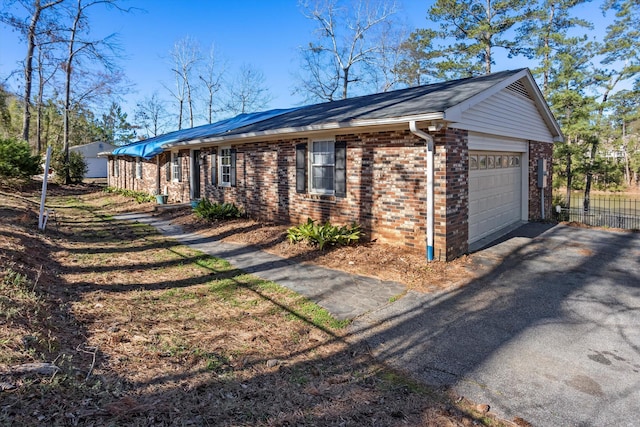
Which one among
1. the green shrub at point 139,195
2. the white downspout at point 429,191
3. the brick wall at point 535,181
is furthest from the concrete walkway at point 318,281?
the green shrub at point 139,195

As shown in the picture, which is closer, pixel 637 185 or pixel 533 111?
pixel 533 111

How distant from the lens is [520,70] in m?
8.68

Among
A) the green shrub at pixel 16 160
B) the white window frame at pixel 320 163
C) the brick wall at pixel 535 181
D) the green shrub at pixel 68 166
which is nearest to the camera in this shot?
the white window frame at pixel 320 163

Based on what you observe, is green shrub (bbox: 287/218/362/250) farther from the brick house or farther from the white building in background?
the white building in background

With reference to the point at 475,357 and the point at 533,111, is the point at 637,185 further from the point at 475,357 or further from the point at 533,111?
the point at 475,357

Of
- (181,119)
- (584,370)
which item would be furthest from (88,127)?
(584,370)

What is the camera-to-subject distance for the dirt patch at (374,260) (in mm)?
6113

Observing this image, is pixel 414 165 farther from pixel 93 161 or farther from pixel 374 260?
pixel 93 161

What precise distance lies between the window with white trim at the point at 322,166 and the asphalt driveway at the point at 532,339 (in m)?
3.74

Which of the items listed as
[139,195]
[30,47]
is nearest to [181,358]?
[139,195]

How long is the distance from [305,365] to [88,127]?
238 ft

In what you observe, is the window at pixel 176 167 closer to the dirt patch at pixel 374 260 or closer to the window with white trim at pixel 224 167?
the window with white trim at pixel 224 167

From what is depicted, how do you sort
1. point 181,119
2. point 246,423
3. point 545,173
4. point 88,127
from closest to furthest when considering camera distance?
point 246,423
point 545,173
point 181,119
point 88,127

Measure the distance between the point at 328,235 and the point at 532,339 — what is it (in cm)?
438
